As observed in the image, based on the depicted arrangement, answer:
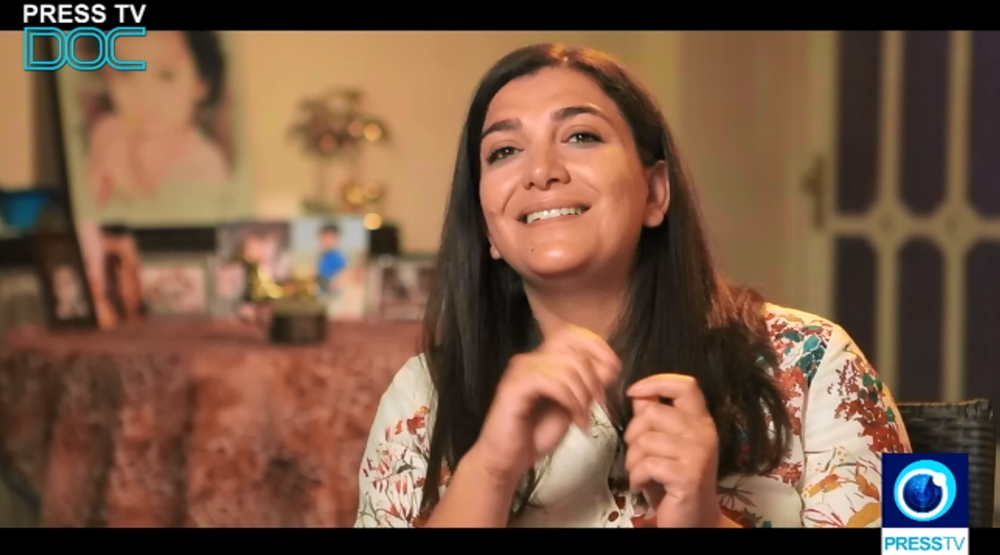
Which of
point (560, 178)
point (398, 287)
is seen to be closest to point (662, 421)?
point (560, 178)

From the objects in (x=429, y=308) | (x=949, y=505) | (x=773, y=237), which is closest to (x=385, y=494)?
(x=429, y=308)

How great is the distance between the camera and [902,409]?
1234 millimetres

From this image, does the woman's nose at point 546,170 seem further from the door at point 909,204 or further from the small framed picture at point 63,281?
the door at point 909,204

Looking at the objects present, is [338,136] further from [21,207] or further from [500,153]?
[500,153]

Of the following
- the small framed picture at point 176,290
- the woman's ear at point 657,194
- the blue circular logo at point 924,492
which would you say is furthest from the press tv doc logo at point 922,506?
the small framed picture at point 176,290

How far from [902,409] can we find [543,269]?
17.1 inches

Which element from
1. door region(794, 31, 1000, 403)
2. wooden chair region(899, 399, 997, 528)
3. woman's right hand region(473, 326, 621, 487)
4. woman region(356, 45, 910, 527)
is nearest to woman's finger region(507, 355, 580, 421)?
woman's right hand region(473, 326, 621, 487)

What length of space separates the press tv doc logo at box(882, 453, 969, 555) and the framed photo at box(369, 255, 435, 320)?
1964 mm

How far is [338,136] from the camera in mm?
3453

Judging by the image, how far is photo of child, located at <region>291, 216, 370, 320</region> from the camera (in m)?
2.92

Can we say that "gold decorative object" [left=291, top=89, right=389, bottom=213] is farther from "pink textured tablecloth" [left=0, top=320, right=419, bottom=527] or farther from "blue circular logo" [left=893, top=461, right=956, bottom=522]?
"blue circular logo" [left=893, top=461, right=956, bottom=522]

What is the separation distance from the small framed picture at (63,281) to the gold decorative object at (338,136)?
32.6 inches
